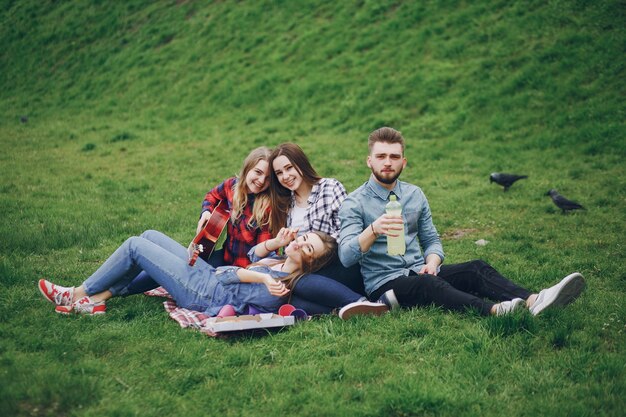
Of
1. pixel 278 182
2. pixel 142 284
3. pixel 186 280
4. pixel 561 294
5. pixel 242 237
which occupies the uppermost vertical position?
pixel 278 182

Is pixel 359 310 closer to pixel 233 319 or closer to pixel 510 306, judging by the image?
pixel 233 319

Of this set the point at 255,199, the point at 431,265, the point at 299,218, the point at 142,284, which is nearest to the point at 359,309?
the point at 431,265

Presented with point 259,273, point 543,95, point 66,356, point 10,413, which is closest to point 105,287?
point 66,356

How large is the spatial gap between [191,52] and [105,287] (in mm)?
18806

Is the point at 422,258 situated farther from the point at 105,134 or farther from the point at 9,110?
the point at 9,110

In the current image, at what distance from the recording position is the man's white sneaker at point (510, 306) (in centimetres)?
531

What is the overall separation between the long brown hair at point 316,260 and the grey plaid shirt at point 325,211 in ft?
0.62

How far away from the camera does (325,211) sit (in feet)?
21.0

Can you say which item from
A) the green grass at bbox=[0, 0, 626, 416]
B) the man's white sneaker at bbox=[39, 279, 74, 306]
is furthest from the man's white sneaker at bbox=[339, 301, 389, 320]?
the man's white sneaker at bbox=[39, 279, 74, 306]

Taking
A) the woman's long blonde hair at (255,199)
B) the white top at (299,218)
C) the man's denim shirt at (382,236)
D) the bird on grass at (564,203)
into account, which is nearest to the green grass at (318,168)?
the bird on grass at (564,203)

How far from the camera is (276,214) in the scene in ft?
21.9

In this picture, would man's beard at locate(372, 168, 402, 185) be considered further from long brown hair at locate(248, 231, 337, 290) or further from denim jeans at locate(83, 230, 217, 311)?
denim jeans at locate(83, 230, 217, 311)

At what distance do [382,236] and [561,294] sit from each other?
5.65ft

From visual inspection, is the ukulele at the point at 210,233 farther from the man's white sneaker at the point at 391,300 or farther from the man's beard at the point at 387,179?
the man's white sneaker at the point at 391,300
